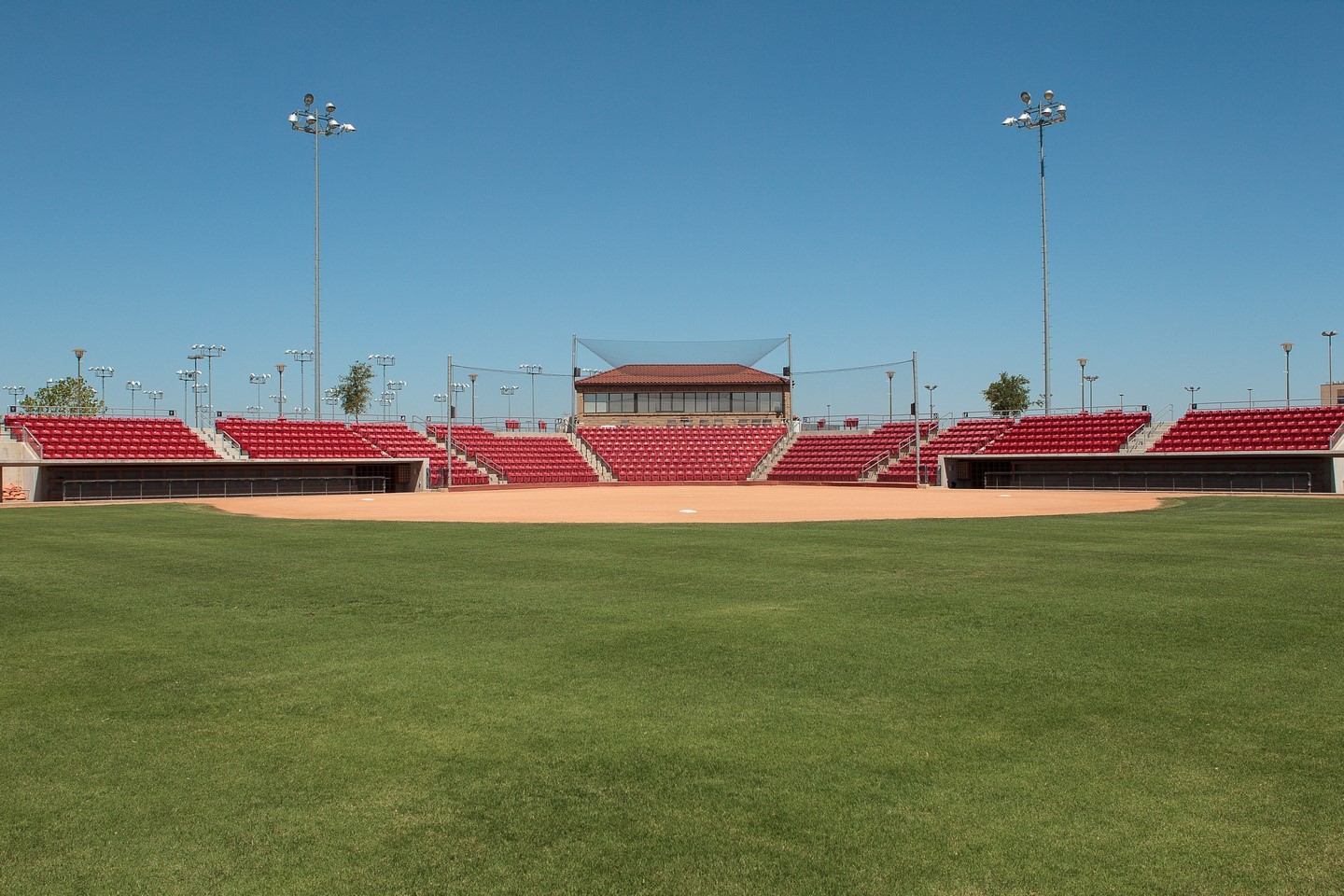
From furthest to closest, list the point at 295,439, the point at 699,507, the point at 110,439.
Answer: the point at 295,439 → the point at 110,439 → the point at 699,507

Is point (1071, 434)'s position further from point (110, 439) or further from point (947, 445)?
point (110, 439)

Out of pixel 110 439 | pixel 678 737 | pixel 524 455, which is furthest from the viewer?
pixel 524 455

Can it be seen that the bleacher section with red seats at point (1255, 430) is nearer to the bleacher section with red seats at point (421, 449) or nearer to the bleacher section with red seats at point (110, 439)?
the bleacher section with red seats at point (421, 449)

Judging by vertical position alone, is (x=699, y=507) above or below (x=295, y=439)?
below

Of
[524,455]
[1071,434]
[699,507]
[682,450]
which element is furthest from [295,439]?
[1071,434]

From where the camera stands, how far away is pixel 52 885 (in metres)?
3.90

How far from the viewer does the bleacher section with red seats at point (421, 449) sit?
57219 millimetres

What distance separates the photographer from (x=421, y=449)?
58.3 metres

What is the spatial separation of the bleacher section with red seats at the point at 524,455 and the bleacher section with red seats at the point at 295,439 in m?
7.90

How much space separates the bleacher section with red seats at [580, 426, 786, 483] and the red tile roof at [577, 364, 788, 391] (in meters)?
3.69

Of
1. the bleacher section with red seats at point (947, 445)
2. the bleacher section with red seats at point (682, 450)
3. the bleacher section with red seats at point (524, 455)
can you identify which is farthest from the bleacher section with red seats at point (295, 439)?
the bleacher section with red seats at point (947, 445)

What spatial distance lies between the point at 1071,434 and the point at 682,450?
25.3m

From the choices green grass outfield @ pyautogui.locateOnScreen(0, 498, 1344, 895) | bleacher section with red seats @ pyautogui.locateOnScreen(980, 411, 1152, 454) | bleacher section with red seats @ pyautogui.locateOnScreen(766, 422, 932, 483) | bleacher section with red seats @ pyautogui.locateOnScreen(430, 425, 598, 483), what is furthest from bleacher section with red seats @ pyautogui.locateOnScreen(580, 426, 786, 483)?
green grass outfield @ pyautogui.locateOnScreen(0, 498, 1344, 895)

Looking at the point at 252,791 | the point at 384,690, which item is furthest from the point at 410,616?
the point at 252,791
